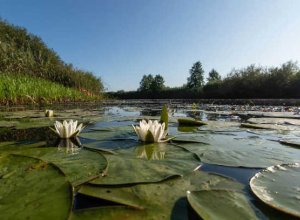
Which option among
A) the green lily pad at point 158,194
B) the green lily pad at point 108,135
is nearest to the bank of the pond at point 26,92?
the green lily pad at point 108,135

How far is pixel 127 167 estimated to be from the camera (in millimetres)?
1420

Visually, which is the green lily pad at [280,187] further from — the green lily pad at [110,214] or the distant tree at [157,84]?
the distant tree at [157,84]

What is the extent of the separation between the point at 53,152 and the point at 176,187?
985mm

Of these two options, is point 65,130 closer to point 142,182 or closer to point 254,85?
point 142,182

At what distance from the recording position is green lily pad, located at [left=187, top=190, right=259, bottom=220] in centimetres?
86

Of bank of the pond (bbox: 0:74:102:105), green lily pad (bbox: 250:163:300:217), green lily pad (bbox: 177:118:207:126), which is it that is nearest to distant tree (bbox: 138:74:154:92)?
bank of the pond (bbox: 0:74:102:105)

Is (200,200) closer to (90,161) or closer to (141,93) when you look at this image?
(90,161)

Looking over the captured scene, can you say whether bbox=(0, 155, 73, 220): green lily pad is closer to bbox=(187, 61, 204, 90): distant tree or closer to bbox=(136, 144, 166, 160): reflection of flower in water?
bbox=(136, 144, 166, 160): reflection of flower in water

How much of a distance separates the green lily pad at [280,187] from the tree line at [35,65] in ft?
36.0

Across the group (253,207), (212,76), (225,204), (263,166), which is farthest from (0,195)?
(212,76)

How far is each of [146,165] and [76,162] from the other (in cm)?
41

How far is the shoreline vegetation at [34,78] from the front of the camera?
8.59m

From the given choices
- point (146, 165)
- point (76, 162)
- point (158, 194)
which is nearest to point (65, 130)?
point (76, 162)

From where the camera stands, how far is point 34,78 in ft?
37.6
